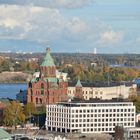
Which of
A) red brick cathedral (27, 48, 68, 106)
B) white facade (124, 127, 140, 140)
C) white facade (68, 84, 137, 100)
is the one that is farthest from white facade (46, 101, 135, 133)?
white facade (68, 84, 137, 100)

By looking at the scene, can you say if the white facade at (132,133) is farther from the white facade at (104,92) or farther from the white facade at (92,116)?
the white facade at (104,92)

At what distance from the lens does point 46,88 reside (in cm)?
9212

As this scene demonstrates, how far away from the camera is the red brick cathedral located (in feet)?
301

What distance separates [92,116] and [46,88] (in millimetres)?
11572

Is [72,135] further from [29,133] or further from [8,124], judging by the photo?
[8,124]

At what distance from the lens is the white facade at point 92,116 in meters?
81.4

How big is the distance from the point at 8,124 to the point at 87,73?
79.4m

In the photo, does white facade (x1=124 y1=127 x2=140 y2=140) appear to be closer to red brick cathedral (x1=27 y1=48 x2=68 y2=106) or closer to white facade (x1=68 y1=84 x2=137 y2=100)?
red brick cathedral (x1=27 y1=48 x2=68 y2=106)

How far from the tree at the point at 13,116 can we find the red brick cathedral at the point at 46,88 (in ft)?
14.5

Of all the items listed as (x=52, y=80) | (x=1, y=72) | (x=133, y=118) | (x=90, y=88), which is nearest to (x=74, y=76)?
(x=1, y=72)

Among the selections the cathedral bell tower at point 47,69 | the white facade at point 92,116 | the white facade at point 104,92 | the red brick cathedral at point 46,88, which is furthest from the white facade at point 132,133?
the white facade at point 104,92

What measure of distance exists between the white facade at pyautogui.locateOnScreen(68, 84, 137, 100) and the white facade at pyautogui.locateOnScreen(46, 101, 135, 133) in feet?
74.5

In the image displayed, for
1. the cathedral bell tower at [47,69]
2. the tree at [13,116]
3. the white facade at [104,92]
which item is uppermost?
the cathedral bell tower at [47,69]

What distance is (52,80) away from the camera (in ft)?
304
